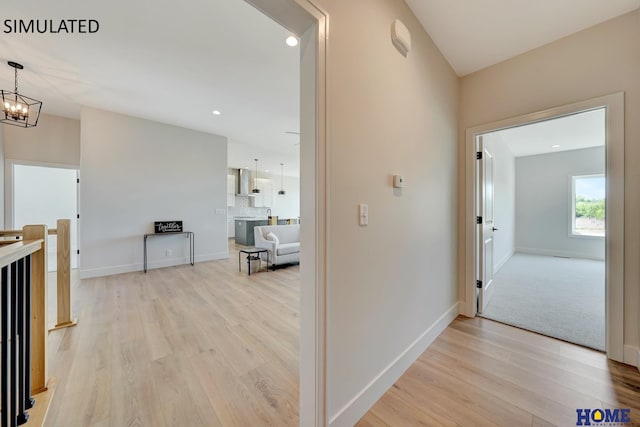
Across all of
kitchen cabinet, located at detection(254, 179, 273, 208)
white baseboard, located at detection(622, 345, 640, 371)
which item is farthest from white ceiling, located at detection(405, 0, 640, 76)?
kitchen cabinet, located at detection(254, 179, 273, 208)

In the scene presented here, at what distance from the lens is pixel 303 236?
1.18 meters

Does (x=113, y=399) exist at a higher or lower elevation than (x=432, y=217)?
lower

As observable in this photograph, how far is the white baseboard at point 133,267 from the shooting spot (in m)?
4.06

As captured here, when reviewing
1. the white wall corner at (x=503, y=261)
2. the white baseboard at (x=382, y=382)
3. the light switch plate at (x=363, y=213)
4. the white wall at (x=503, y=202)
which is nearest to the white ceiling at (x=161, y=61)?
the light switch plate at (x=363, y=213)

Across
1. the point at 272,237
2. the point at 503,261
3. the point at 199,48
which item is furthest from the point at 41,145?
the point at 503,261

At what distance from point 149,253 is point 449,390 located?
526 centimetres

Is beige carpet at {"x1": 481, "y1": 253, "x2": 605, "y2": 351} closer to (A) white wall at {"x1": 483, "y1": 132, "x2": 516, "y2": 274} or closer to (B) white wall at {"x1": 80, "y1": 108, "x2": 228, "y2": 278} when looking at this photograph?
(A) white wall at {"x1": 483, "y1": 132, "x2": 516, "y2": 274}

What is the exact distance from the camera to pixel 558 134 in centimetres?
464

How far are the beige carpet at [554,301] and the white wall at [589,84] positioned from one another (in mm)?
571

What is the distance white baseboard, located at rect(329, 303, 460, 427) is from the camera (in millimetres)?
1276

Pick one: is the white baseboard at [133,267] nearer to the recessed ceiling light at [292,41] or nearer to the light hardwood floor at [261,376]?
the light hardwood floor at [261,376]

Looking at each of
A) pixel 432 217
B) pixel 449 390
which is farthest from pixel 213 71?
pixel 449 390

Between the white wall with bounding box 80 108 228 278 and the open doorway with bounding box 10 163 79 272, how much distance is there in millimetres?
1705

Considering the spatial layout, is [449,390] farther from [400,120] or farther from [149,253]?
[149,253]
